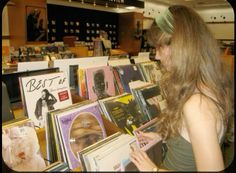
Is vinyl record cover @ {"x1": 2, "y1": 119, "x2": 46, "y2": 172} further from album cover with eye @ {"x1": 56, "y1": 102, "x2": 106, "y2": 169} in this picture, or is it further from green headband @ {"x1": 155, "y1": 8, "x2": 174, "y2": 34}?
green headband @ {"x1": 155, "y1": 8, "x2": 174, "y2": 34}

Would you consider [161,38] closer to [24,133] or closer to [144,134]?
[144,134]

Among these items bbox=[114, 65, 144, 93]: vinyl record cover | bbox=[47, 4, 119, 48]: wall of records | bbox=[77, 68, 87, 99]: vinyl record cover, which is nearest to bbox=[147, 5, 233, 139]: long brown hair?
bbox=[77, 68, 87, 99]: vinyl record cover

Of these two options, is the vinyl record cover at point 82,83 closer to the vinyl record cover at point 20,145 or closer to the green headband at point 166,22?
the vinyl record cover at point 20,145

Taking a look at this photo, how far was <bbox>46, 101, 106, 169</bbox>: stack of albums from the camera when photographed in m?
0.90

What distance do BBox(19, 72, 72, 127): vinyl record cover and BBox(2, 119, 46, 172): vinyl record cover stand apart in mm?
161

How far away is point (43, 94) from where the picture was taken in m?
1.32

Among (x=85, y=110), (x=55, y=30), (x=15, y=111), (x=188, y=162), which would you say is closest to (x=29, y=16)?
(x=55, y=30)

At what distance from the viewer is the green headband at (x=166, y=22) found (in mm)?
789

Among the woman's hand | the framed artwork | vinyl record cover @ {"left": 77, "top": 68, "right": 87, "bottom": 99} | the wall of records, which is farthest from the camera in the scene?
the wall of records

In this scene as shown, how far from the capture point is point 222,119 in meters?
0.84

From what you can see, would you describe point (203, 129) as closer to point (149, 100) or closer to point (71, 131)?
point (71, 131)

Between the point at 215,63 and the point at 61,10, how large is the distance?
22.1 ft

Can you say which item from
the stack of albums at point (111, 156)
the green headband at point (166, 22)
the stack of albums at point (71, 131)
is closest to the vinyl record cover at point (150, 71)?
the stack of albums at point (71, 131)

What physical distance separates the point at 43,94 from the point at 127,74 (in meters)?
0.69
